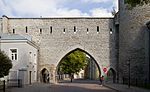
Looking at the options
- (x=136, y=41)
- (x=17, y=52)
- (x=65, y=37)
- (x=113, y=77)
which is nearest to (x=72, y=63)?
(x=113, y=77)

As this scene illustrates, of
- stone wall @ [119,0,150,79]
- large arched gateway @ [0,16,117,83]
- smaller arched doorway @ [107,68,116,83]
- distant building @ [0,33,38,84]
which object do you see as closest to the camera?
distant building @ [0,33,38,84]

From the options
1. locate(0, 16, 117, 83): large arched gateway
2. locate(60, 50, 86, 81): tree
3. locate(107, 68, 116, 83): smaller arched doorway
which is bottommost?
locate(107, 68, 116, 83): smaller arched doorway

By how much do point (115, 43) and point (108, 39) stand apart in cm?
99

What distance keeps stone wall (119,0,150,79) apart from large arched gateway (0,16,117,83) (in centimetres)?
360

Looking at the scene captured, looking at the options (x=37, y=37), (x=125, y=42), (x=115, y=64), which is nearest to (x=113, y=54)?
(x=115, y=64)

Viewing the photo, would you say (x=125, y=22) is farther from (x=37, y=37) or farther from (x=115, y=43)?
(x=37, y=37)

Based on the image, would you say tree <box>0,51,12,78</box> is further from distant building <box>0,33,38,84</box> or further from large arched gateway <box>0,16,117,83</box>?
large arched gateway <box>0,16,117,83</box>

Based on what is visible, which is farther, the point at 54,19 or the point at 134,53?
the point at 54,19

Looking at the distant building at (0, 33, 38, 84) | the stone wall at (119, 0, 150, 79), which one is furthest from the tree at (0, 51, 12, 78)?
the stone wall at (119, 0, 150, 79)

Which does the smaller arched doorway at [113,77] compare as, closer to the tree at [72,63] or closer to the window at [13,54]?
the tree at [72,63]

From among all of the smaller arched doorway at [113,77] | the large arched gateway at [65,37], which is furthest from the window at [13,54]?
the smaller arched doorway at [113,77]

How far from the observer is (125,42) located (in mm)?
26969

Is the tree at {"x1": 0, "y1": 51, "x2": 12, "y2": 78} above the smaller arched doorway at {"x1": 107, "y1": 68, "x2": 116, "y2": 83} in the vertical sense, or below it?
above

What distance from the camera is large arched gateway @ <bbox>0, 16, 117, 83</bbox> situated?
30.2m
